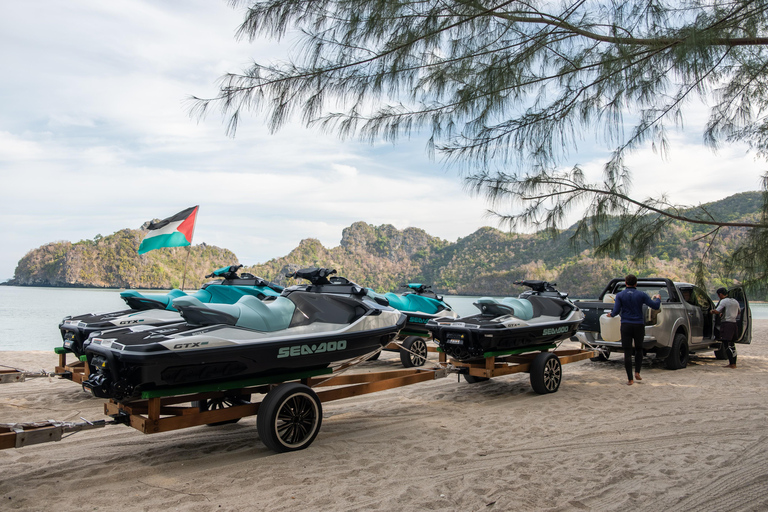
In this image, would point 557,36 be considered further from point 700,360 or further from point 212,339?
point 700,360

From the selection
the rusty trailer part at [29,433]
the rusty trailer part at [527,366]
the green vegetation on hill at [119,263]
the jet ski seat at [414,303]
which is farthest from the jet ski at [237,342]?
the green vegetation on hill at [119,263]

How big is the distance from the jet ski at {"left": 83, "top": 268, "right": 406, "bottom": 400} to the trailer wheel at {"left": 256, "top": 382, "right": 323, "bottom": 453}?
22 cm

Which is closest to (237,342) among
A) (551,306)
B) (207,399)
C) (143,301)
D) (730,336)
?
(207,399)

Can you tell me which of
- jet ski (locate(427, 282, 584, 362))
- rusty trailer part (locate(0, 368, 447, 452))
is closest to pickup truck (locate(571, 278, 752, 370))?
jet ski (locate(427, 282, 584, 362))

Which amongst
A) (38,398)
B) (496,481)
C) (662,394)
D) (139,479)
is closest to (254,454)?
(139,479)

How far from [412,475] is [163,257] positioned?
3275 inches

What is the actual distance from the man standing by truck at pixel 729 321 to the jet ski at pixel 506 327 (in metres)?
4.09

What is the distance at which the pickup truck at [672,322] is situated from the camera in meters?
8.95

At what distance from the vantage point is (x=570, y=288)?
36094 millimetres

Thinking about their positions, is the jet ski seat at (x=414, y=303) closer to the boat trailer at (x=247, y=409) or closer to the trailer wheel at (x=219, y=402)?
the boat trailer at (x=247, y=409)

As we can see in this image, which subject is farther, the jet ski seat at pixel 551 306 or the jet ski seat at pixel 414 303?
the jet ski seat at pixel 414 303

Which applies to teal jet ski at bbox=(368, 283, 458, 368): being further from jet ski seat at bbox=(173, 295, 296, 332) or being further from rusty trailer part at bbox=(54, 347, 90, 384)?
jet ski seat at bbox=(173, 295, 296, 332)

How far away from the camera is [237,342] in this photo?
13.4 feet

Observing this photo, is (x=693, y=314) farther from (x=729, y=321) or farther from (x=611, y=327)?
(x=611, y=327)
